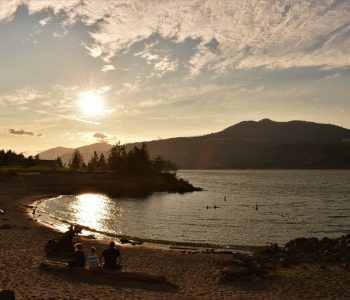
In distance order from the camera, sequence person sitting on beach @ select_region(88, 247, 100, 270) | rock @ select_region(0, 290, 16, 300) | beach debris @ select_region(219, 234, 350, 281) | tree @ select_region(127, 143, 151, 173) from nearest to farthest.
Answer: rock @ select_region(0, 290, 16, 300)
person sitting on beach @ select_region(88, 247, 100, 270)
beach debris @ select_region(219, 234, 350, 281)
tree @ select_region(127, 143, 151, 173)

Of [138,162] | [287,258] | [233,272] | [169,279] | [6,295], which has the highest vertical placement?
[138,162]

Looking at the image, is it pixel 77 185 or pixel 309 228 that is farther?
pixel 77 185

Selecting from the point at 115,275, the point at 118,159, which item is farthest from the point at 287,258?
the point at 118,159

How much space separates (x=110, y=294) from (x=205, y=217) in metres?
48.1

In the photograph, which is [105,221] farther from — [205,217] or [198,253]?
[198,253]

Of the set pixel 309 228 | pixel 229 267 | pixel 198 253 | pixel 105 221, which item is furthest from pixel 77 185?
pixel 229 267

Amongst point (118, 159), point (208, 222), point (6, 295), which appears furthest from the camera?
point (118, 159)

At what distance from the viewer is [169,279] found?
25766 mm

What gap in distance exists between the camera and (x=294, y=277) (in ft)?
86.1

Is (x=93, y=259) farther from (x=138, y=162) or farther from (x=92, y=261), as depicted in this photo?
(x=138, y=162)

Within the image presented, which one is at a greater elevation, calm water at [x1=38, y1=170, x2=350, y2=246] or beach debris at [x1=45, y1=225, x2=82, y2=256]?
beach debris at [x1=45, y1=225, x2=82, y2=256]

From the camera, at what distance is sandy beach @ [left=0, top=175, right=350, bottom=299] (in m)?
20.2

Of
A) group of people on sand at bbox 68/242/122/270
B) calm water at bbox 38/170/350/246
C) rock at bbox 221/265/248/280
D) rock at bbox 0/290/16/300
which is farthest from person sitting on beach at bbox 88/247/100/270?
calm water at bbox 38/170/350/246

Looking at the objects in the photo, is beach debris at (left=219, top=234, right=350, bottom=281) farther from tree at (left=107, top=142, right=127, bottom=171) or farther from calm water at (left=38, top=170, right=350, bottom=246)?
tree at (left=107, top=142, right=127, bottom=171)
